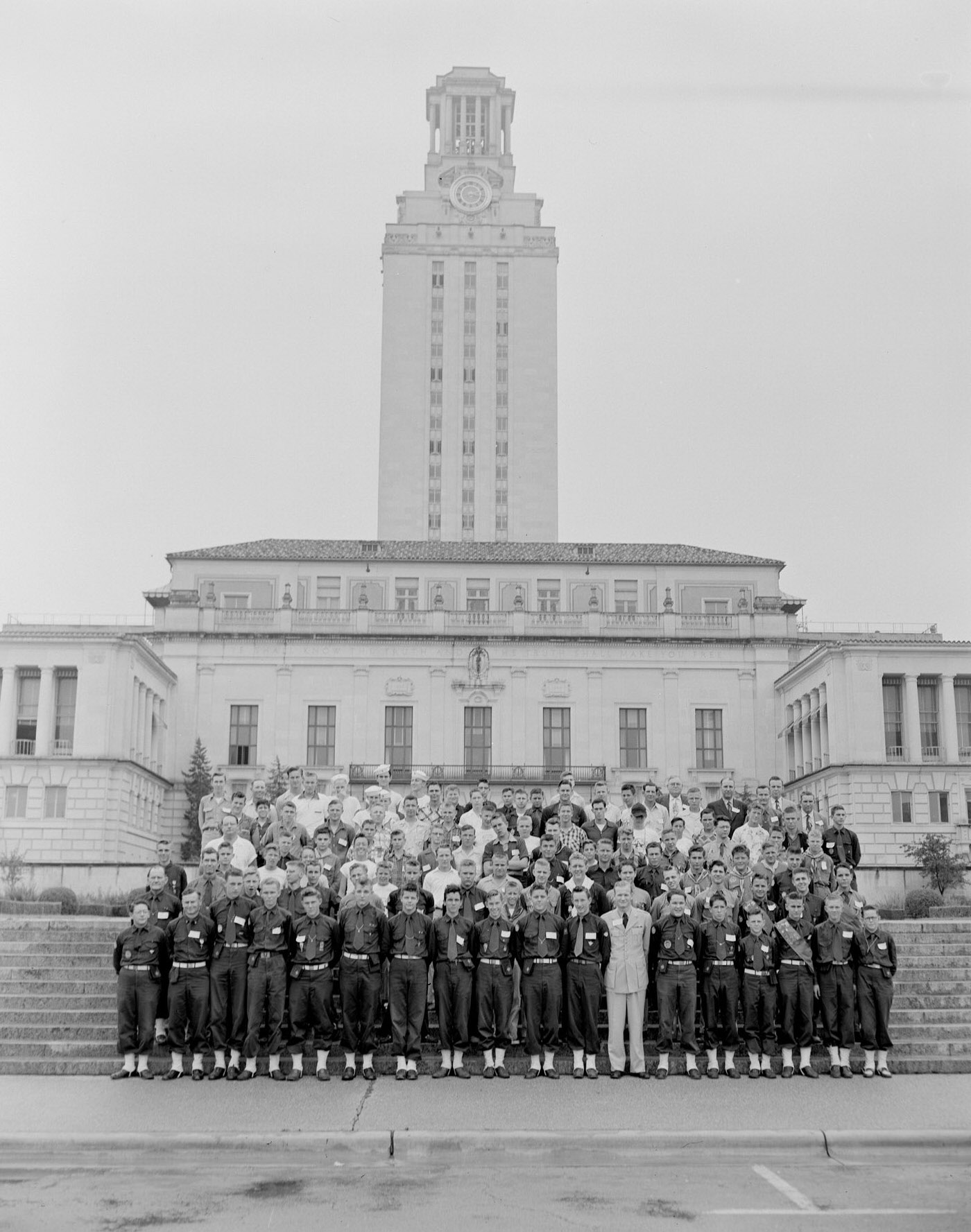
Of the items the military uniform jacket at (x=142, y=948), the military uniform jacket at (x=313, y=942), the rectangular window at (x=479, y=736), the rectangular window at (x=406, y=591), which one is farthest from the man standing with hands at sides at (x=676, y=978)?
the rectangular window at (x=406, y=591)

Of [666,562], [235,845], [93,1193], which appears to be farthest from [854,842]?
[666,562]

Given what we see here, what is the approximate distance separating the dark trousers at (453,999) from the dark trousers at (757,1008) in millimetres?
2757

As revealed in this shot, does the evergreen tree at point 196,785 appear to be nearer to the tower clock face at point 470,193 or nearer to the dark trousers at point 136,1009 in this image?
the dark trousers at point 136,1009

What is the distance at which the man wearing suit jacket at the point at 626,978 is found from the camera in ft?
41.2

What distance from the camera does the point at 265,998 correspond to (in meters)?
12.4

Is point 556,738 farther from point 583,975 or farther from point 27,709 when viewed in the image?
point 583,975

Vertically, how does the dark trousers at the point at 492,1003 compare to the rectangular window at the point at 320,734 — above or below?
below

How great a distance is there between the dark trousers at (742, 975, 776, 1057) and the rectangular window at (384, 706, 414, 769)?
40.5 metres

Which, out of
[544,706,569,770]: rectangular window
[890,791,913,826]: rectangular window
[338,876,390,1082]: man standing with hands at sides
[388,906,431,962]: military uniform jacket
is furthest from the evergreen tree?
[388,906,431,962]: military uniform jacket

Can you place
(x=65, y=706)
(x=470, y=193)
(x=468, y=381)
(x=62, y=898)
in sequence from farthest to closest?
1. (x=470, y=193)
2. (x=468, y=381)
3. (x=65, y=706)
4. (x=62, y=898)

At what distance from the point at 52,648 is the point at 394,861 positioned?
118ft

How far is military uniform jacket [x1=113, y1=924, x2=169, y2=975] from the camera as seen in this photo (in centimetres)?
1256

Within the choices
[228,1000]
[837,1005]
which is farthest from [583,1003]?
[228,1000]

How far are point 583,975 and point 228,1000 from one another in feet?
11.4
